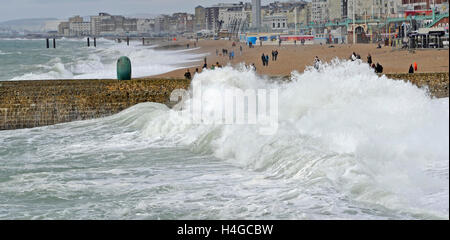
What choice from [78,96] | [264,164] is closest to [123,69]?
[78,96]

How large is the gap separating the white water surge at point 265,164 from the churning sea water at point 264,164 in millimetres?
19

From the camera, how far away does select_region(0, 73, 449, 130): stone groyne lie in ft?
60.5

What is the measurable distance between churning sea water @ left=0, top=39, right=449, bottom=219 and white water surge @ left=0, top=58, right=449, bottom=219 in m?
0.02

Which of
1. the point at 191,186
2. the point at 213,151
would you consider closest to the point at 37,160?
the point at 213,151

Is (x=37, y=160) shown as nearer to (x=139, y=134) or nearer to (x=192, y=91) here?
(x=139, y=134)

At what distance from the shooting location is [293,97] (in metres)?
16.0

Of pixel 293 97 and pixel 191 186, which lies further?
pixel 293 97

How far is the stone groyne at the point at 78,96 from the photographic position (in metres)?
18.5

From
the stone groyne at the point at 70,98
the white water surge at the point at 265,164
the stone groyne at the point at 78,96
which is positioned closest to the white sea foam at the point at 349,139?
the white water surge at the point at 265,164

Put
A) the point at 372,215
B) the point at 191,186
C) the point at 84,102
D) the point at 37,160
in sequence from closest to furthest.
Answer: the point at 372,215 → the point at 191,186 → the point at 37,160 → the point at 84,102

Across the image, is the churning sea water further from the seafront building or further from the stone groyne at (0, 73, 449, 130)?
the seafront building

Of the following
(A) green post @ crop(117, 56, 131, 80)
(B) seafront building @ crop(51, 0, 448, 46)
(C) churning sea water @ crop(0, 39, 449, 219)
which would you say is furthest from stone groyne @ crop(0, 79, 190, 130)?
(B) seafront building @ crop(51, 0, 448, 46)

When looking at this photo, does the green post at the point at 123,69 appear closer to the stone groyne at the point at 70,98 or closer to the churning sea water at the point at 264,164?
the stone groyne at the point at 70,98
